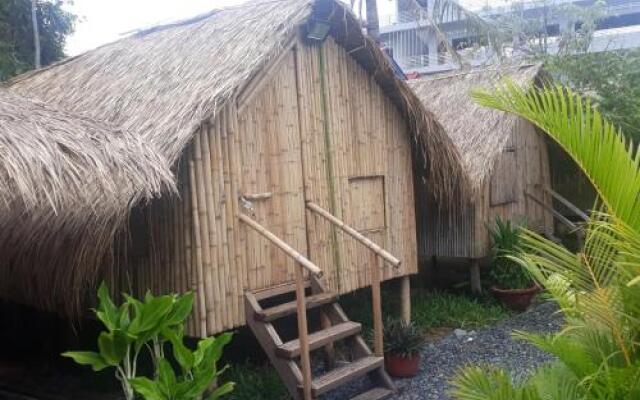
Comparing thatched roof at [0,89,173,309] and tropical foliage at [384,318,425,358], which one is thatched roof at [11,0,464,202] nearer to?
thatched roof at [0,89,173,309]

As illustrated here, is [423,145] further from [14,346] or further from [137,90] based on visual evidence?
[14,346]

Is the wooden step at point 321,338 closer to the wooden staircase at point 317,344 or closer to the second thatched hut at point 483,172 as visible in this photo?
the wooden staircase at point 317,344

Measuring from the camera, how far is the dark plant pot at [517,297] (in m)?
8.50

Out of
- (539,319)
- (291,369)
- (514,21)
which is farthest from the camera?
(514,21)

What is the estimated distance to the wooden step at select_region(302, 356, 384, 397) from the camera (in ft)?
16.5

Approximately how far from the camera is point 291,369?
5.11 meters

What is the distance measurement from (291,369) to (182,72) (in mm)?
2885

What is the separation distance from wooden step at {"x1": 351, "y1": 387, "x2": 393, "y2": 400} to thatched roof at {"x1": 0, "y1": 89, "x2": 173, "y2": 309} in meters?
2.44

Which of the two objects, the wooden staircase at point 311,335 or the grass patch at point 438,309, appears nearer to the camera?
the wooden staircase at point 311,335

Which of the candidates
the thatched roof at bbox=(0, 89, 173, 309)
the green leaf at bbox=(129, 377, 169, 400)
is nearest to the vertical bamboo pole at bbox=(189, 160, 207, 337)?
the thatched roof at bbox=(0, 89, 173, 309)

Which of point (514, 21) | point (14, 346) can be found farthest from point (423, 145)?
point (514, 21)

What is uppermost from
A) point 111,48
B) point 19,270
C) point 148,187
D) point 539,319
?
point 111,48

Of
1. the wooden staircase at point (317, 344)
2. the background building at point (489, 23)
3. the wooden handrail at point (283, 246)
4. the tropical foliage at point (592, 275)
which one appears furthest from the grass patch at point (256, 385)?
the background building at point (489, 23)

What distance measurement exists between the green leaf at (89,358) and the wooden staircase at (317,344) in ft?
4.45
